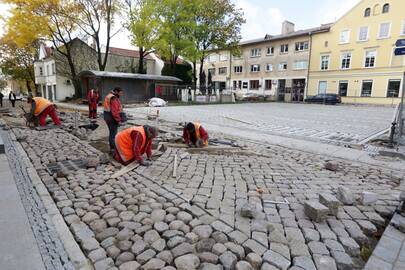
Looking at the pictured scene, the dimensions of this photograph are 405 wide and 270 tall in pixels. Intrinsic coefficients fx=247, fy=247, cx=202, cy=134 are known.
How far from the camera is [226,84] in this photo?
49281 millimetres

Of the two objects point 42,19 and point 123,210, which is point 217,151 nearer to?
point 123,210

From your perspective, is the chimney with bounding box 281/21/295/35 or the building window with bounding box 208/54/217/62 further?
the building window with bounding box 208/54/217/62

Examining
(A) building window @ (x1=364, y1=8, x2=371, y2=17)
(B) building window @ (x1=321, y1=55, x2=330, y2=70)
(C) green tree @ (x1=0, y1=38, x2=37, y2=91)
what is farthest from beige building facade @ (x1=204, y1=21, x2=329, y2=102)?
(C) green tree @ (x1=0, y1=38, x2=37, y2=91)

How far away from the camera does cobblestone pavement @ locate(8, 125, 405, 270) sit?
8.02 feet

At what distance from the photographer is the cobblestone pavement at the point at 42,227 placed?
7.68 ft

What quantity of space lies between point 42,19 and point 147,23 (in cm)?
952

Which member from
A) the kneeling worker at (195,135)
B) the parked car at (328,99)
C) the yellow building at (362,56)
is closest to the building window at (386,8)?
the yellow building at (362,56)

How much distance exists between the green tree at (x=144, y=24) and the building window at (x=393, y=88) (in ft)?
93.7

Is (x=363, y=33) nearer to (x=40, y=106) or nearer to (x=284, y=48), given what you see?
(x=284, y=48)

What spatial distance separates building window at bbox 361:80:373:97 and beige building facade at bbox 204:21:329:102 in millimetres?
7658

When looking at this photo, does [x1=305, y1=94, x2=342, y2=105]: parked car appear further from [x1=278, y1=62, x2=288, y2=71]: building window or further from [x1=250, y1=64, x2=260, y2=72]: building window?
[x1=250, y1=64, x2=260, y2=72]: building window

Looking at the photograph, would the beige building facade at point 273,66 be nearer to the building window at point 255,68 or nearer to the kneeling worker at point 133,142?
the building window at point 255,68

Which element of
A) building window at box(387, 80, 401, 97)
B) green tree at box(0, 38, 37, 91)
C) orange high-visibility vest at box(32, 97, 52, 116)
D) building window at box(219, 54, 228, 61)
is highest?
building window at box(219, 54, 228, 61)

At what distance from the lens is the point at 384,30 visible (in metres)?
30.3
